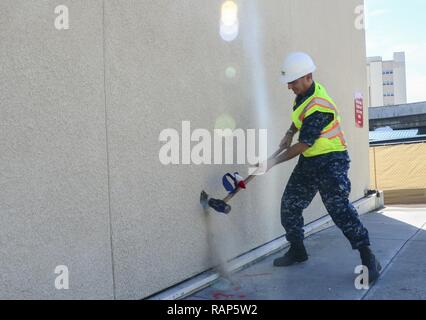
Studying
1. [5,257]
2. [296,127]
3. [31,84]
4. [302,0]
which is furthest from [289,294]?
[302,0]

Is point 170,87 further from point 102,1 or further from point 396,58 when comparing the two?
point 396,58

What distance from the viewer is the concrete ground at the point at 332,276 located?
3412 mm

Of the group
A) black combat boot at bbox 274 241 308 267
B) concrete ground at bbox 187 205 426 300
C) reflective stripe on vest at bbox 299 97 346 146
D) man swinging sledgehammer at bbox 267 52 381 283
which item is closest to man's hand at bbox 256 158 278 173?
man swinging sledgehammer at bbox 267 52 381 283

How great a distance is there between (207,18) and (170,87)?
0.83m

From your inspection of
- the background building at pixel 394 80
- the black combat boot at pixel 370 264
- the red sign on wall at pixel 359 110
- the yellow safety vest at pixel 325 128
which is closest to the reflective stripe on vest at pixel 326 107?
the yellow safety vest at pixel 325 128

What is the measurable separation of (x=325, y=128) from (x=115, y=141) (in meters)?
1.71

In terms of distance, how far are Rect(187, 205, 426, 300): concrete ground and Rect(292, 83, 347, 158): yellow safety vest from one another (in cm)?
101

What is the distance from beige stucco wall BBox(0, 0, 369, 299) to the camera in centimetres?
241

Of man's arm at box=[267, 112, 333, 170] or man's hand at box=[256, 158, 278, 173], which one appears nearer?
man's arm at box=[267, 112, 333, 170]

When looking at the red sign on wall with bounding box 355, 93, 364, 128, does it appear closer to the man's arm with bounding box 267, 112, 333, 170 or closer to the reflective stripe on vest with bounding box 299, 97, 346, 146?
the reflective stripe on vest with bounding box 299, 97, 346, 146

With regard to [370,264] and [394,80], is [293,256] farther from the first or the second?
[394,80]

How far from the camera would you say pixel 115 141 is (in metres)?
2.95

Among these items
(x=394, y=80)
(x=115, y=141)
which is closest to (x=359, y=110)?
(x=115, y=141)
